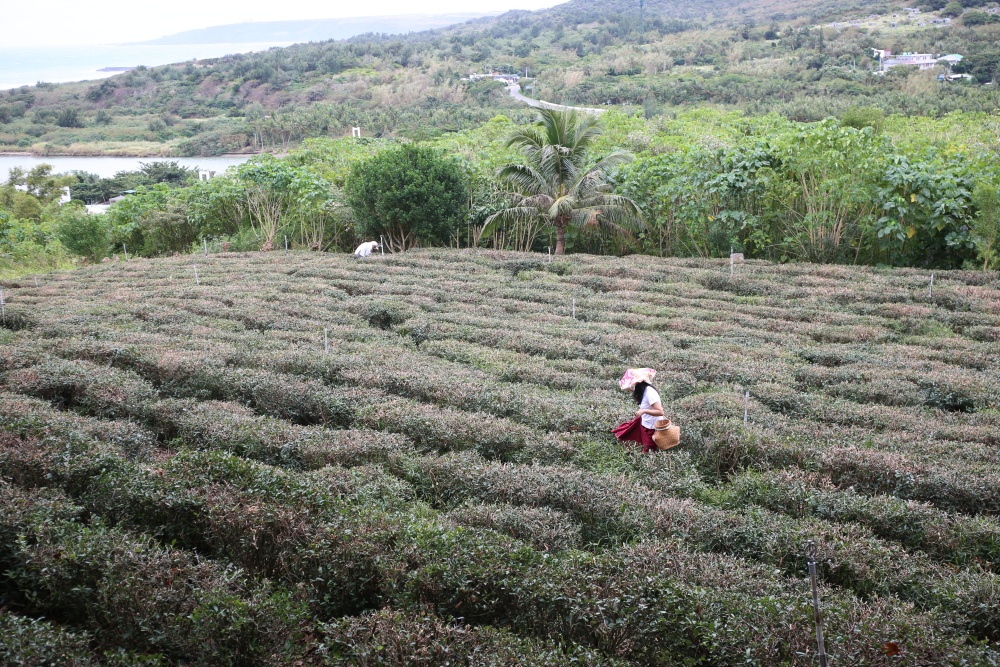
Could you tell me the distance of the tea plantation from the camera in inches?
139

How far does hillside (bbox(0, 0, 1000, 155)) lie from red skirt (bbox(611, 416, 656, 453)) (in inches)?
1243

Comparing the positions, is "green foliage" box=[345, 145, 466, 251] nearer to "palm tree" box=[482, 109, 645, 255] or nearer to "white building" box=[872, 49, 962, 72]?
Answer: "palm tree" box=[482, 109, 645, 255]

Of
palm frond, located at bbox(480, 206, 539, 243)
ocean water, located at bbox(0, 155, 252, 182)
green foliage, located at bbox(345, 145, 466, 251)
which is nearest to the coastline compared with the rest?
ocean water, located at bbox(0, 155, 252, 182)

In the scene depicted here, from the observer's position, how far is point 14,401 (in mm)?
6359

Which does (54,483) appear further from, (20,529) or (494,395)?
(494,395)

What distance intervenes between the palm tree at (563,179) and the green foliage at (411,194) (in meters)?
1.17

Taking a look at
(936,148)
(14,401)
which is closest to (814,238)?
(936,148)

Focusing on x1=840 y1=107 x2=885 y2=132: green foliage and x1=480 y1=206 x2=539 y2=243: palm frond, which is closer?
x1=480 y1=206 x2=539 y2=243: palm frond

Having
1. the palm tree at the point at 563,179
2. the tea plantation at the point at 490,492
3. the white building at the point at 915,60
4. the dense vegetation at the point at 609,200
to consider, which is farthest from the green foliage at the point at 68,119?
the white building at the point at 915,60

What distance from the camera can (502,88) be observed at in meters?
59.9

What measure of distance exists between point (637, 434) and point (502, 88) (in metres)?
57.6

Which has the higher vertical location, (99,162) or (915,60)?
(915,60)

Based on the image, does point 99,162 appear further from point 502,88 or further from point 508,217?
point 508,217

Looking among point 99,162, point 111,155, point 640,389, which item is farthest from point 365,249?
point 111,155
